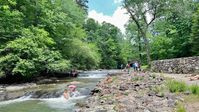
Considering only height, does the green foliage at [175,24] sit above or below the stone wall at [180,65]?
above

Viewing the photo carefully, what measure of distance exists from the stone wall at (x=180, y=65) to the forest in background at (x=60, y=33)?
6925mm

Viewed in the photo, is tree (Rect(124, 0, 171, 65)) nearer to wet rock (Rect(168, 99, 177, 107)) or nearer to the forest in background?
the forest in background

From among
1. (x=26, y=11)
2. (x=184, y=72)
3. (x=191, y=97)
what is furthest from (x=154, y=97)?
(x=26, y=11)

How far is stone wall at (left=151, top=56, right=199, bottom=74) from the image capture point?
2061 cm

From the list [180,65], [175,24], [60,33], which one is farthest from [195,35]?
[60,33]

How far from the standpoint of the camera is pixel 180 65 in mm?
22438

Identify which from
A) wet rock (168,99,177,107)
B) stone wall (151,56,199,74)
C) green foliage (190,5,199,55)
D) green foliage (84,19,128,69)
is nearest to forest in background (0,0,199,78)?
green foliage (190,5,199,55)

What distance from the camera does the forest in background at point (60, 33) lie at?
84.8ft

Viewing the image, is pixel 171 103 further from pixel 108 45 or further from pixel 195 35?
pixel 108 45

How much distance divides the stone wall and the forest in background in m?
6.93

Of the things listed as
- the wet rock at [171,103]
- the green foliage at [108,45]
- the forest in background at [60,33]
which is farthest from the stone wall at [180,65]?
the green foliage at [108,45]

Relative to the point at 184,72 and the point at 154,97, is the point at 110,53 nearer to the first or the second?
the point at 184,72

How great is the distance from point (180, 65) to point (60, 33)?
56.8 ft

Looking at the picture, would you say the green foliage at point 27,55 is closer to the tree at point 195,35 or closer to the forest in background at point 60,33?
the forest in background at point 60,33
